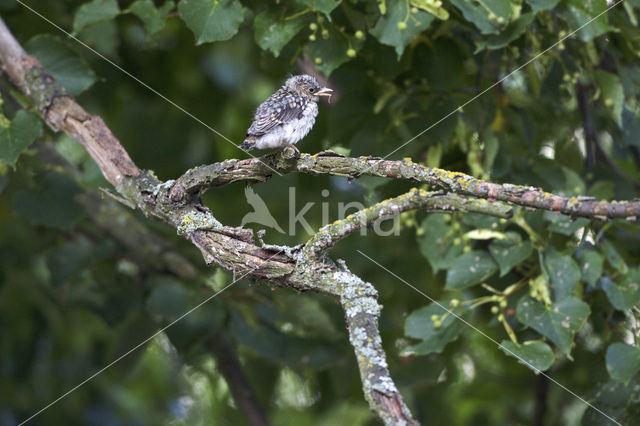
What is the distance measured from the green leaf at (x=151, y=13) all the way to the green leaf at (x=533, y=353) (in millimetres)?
1845

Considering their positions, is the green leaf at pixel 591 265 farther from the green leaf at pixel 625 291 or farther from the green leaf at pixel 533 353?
the green leaf at pixel 533 353

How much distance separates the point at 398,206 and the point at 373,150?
1.22 meters

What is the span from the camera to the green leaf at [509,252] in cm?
281

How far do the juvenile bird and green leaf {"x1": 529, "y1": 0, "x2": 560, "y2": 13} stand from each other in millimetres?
875

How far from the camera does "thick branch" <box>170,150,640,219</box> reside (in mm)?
1783

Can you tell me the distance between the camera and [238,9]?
2.86 meters

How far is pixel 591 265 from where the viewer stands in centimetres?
284

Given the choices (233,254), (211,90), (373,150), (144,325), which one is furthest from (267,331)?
(233,254)

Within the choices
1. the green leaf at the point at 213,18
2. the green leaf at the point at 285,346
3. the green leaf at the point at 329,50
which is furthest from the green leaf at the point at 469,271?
the green leaf at the point at 213,18

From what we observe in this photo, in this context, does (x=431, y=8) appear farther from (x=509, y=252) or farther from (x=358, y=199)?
(x=358, y=199)

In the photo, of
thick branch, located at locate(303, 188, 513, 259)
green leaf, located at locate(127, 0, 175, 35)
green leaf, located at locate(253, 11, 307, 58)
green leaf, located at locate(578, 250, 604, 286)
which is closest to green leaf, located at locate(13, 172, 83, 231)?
green leaf, located at locate(127, 0, 175, 35)

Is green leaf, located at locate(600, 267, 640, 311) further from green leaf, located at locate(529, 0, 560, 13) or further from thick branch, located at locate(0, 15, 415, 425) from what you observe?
thick branch, located at locate(0, 15, 415, 425)

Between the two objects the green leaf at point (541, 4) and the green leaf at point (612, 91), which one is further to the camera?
the green leaf at point (612, 91)

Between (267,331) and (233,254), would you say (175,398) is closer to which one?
(267,331)
